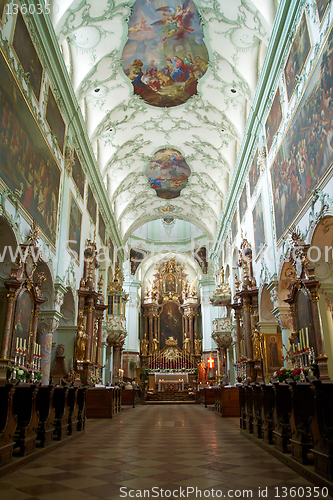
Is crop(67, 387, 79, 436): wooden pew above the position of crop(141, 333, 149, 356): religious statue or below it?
below

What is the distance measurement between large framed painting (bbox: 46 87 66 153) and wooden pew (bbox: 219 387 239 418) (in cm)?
977

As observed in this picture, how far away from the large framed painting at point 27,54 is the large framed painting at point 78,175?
4471 mm

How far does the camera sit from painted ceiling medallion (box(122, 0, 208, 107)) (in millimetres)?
14188

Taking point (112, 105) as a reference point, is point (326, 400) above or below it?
below

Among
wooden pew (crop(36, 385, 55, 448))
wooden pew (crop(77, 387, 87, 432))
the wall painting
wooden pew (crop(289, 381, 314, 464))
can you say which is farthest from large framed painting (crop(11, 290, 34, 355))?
the wall painting

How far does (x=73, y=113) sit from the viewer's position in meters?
14.5

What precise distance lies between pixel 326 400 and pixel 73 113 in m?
13.3

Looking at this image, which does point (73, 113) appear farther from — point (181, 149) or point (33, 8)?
point (181, 149)

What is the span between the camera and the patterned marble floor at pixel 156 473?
3.64m

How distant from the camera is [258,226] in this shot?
584 inches

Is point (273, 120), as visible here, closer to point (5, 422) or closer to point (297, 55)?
point (297, 55)

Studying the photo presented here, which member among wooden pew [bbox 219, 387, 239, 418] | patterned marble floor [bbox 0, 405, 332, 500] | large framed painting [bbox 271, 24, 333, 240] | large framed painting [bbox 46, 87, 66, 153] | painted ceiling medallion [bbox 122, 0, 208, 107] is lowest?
patterned marble floor [bbox 0, 405, 332, 500]

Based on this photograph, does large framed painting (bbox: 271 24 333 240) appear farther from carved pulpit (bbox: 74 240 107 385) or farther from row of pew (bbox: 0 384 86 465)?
carved pulpit (bbox: 74 240 107 385)

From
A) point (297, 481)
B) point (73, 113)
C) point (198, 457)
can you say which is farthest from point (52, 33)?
point (297, 481)
